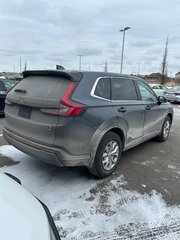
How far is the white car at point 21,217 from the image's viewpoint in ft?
4.64

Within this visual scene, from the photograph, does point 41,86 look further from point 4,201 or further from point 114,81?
point 4,201

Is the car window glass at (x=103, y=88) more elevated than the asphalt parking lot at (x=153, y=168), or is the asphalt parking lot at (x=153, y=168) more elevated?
A: the car window glass at (x=103, y=88)

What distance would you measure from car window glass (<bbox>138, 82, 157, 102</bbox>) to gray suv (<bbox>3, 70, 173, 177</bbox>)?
0.53 metres

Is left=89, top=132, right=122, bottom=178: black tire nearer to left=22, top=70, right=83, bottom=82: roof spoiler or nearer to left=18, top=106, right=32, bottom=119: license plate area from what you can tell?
left=22, top=70, right=83, bottom=82: roof spoiler

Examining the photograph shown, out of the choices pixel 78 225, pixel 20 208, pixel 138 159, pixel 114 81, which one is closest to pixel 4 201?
pixel 20 208

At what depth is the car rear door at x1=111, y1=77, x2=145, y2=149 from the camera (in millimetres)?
3997

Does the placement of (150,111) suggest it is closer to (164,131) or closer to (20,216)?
(164,131)

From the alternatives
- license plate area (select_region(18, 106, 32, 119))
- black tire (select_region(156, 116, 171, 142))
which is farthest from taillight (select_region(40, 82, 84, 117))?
black tire (select_region(156, 116, 171, 142))

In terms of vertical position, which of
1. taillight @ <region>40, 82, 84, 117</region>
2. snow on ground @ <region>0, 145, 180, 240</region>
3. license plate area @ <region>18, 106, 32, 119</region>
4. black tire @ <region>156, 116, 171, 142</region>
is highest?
taillight @ <region>40, 82, 84, 117</region>

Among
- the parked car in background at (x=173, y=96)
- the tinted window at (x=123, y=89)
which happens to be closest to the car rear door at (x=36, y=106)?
the tinted window at (x=123, y=89)

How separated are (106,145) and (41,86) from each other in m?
1.37

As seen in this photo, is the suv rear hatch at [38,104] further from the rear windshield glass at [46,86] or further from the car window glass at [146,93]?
the car window glass at [146,93]

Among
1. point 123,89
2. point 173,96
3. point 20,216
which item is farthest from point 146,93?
point 173,96

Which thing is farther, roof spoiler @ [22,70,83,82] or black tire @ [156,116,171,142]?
black tire @ [156,116,171,142]
